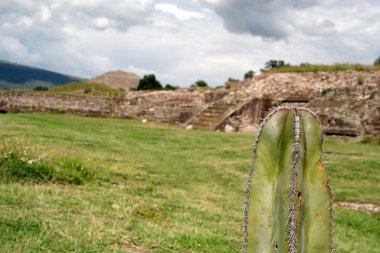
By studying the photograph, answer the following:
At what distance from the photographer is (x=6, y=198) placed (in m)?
5.21

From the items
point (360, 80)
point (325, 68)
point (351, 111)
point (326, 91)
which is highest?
point (325, 68)

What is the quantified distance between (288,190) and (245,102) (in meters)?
22.0

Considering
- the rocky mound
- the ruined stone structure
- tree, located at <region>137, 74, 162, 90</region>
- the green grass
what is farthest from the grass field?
the rocky mound

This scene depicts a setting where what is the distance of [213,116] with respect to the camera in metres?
23.9

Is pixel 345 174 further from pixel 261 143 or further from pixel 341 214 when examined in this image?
pixel 261 143

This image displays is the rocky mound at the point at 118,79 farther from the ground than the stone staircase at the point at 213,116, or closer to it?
farther from the ground

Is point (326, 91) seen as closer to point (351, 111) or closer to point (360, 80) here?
point (360, 80)

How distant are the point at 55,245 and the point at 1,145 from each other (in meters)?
4.07

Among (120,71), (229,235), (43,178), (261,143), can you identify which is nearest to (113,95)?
(120,71)

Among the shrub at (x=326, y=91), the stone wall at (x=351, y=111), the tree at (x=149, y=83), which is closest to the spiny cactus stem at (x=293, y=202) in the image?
the stone wall at (x=351, y=111)

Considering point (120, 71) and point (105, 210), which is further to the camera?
point (120, 71)

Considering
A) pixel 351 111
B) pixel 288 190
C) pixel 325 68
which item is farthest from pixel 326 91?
pixel 288 190

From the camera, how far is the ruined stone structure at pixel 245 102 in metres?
19.2

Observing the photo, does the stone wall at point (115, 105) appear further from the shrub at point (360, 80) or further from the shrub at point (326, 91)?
the shrub at point (360, 80)
